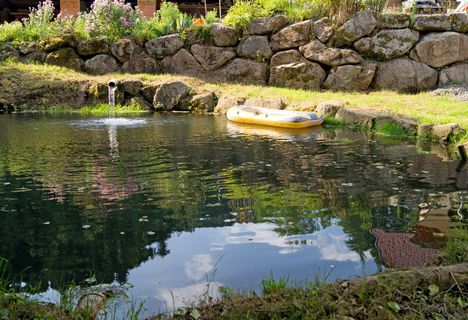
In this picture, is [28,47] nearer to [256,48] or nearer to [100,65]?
[100,65]

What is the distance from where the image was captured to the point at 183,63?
20609 mm

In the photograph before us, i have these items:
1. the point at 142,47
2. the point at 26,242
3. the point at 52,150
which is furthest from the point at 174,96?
Answer: the point at 26,242

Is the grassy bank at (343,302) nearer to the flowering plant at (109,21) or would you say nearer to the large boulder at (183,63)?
the large boulder at (183,63)

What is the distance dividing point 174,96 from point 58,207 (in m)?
12.5

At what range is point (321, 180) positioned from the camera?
24.8ft

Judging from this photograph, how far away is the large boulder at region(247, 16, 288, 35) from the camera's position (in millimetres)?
20031

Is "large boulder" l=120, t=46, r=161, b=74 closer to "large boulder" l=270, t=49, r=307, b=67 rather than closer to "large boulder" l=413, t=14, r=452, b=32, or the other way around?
"large boulder" l=270, t=49, r=307, b=67

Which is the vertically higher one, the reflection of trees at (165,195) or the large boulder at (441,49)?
the large boulder at (441,49)

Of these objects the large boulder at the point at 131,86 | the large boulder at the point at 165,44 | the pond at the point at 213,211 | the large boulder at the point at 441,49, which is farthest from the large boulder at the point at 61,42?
the large boulder at the point at 441,49

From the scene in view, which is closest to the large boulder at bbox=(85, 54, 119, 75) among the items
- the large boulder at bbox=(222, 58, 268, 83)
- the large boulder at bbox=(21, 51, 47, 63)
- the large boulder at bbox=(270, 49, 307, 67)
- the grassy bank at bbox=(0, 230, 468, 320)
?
the large boulder at bbox=(21, 51, 47, 63)

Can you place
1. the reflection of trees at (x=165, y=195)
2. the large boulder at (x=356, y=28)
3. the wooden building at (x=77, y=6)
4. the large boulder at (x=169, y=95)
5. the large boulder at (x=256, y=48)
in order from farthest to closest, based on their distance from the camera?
the wooden building at (x=77, y=6), the large boulder at (x=256, y=48), the large boulder at (x=356, y=28), the large boulder at (x=169, y=95), the reflection of trees at (x=165, y=195)

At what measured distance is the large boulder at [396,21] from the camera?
761 inches

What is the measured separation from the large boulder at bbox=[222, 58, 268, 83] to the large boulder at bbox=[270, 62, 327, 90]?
0.68 m

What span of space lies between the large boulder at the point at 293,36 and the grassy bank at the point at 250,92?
1909mm
